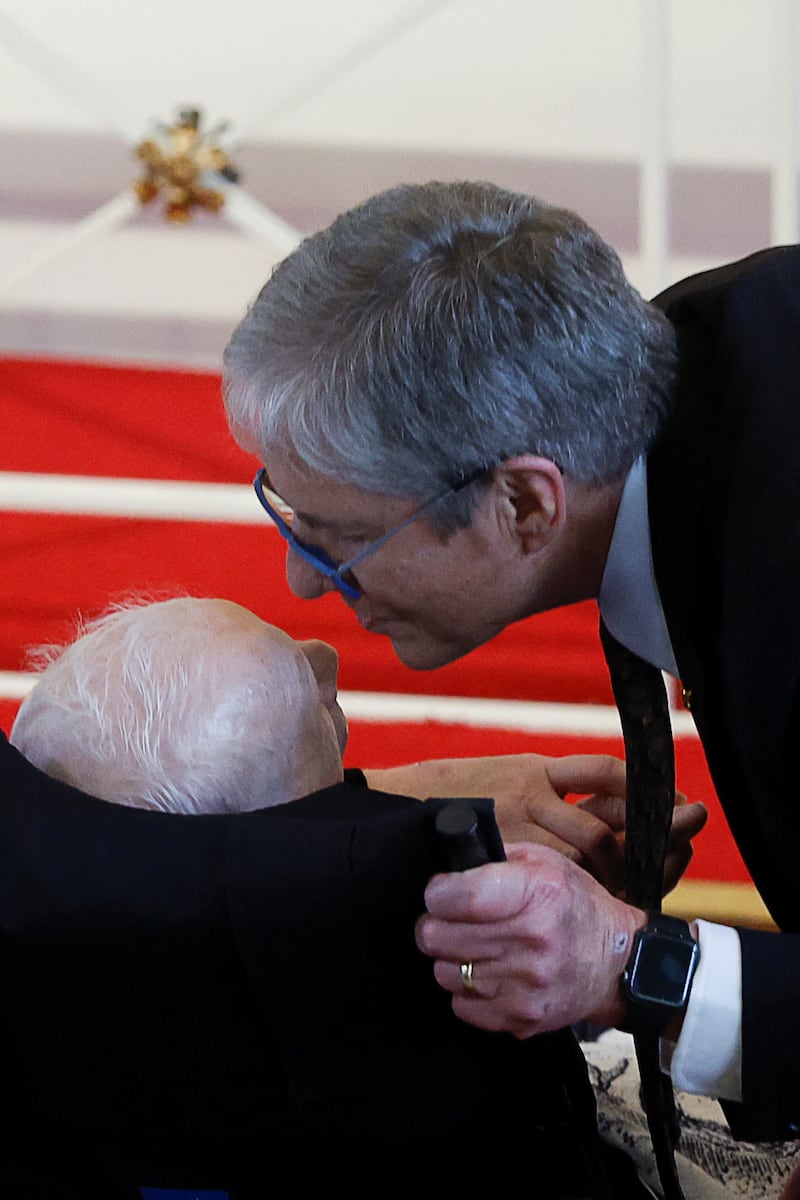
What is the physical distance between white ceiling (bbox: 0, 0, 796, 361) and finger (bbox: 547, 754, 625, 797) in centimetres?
254

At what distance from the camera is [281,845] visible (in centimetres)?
91

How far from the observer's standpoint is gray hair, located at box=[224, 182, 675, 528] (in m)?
1.20

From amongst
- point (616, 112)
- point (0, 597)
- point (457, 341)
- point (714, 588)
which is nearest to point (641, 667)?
point (714, 588)

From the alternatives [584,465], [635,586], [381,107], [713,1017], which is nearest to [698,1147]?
[713,1017]

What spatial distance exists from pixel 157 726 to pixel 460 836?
33cm

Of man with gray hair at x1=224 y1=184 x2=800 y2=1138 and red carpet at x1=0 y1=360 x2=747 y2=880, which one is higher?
man with gray hair at x1=224 y1=184 x2=800 y2=1138

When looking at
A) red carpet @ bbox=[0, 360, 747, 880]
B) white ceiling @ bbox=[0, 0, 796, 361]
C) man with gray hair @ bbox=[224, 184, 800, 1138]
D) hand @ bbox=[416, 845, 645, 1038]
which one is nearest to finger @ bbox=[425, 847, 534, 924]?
hand @ bbox=[416, 845, 645, 1038]

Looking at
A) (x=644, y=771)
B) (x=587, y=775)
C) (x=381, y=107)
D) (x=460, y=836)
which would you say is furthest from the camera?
(x=381, y=107)

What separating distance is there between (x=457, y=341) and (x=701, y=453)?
10.1 inches

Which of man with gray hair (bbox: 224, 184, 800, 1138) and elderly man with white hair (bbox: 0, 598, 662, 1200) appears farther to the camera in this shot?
Result: man with gray hair (bbox: 224, 184, 800, 1138)

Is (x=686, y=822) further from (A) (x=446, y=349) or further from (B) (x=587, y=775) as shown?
(A) (x=446, y=349)

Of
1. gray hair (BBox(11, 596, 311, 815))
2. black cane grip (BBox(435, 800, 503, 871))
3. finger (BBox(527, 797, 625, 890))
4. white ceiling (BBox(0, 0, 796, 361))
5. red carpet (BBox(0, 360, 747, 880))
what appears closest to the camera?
black cane grip (BBox(435, 800, 503, 871))

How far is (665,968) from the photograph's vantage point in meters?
1.09

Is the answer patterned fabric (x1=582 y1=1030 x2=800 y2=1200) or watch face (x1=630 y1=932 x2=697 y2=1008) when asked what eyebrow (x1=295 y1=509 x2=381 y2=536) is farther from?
patterned fabric (x1=582 y1=1030 x2=800 y2=1200)
